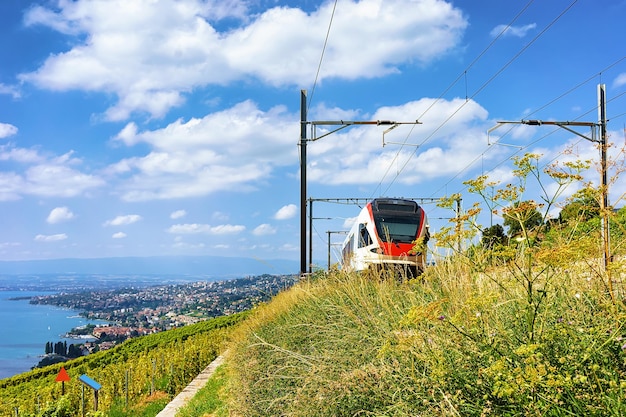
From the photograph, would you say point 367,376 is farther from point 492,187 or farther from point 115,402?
point 115,402

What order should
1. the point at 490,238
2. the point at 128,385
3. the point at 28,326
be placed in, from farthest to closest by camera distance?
the point at 28,326 < the point at 128,385 < the point at 490,238

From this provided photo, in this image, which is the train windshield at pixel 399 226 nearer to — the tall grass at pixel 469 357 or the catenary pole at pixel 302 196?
the catenary pole at pixel 302 196

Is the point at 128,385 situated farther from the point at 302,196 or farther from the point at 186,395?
the point at 302,196

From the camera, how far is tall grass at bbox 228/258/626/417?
2.96 metres

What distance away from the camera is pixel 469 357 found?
11.5 feet

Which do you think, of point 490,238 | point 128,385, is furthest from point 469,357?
point 128,385

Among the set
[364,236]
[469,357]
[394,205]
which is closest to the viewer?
[469,357]

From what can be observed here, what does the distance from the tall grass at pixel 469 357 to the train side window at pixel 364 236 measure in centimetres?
1219

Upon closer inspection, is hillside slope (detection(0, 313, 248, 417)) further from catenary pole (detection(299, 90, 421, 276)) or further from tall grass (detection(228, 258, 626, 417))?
tall grass (detection(228, 258, 626, 417))

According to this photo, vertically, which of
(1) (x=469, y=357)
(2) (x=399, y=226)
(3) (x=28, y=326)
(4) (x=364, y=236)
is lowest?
(3) (x=28, y=326)

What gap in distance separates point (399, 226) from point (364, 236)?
3.89 ft

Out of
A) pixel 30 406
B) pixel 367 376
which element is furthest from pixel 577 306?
pixel 30 406

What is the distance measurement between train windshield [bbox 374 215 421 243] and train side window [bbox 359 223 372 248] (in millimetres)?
442

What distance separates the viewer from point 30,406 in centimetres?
1059
